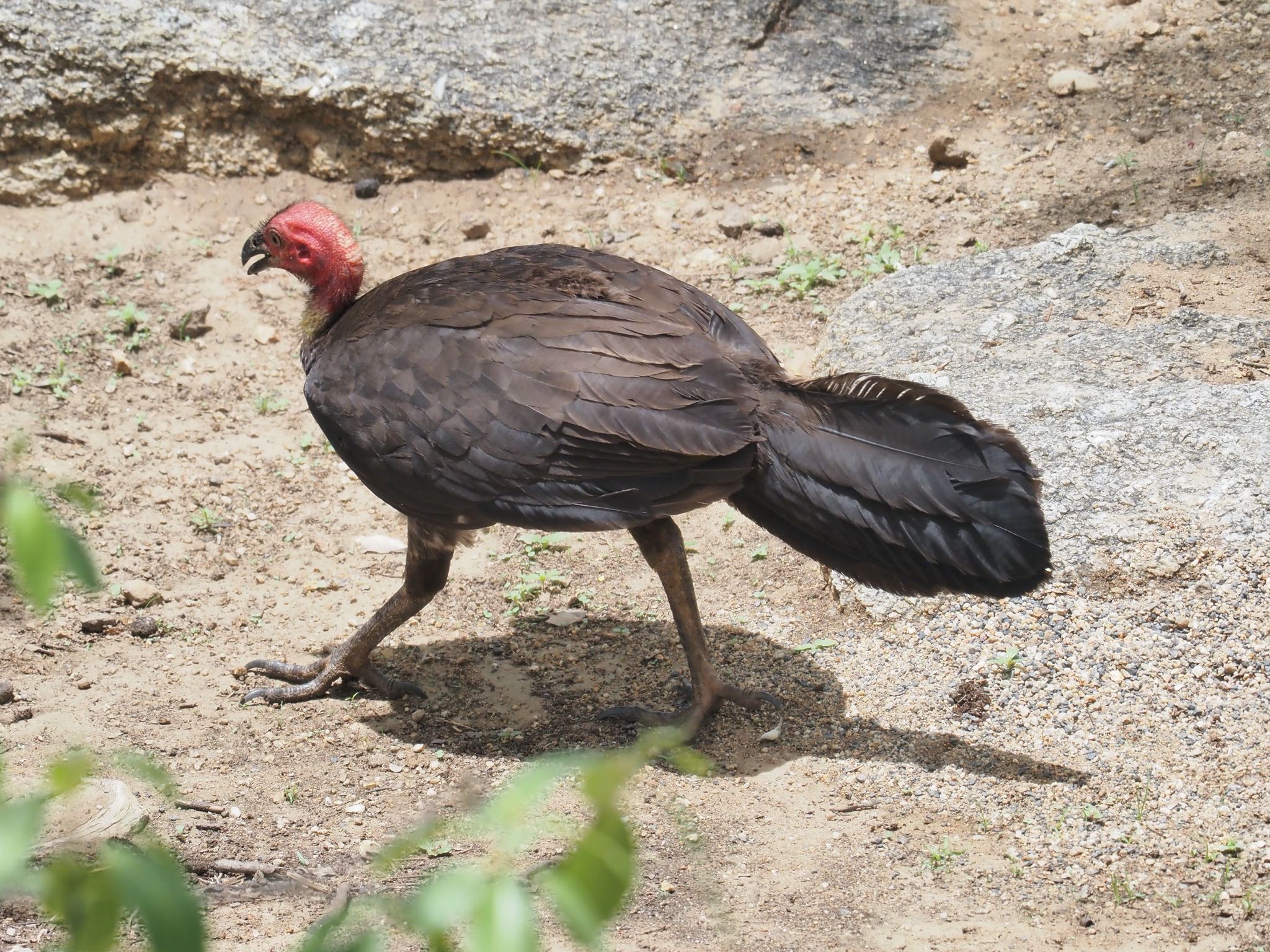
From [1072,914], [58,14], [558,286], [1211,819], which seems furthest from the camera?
[58,14]

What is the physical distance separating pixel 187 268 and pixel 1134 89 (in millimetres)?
5845

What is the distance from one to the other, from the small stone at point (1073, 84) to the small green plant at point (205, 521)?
5.63 m

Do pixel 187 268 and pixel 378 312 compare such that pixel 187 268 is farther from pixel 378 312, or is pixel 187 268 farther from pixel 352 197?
pixel 378 312

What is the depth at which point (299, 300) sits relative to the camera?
7.36 m

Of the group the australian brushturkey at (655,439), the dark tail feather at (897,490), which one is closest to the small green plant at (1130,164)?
the australian brushturkey at (655,439)

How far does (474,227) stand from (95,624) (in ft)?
11.0

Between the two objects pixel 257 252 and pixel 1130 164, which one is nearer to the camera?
pixel 257 252

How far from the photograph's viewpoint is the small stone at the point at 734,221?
7.50 m

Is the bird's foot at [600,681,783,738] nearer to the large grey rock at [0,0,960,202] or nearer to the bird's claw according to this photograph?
the bird's claw

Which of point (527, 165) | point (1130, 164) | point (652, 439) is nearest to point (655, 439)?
point (652, 439)

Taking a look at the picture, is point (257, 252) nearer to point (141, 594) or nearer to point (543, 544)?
point (141, 594)

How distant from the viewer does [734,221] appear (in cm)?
753

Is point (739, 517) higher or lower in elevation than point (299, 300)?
lower

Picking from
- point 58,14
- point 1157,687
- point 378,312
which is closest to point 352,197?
point 58,14
